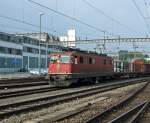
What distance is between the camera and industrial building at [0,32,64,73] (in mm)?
88625

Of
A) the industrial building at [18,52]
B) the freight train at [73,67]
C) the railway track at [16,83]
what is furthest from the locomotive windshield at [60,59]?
the industrial building at [18,52]

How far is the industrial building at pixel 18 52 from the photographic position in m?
88.6

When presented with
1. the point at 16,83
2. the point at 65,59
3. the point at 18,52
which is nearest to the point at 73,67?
the point at 65,59

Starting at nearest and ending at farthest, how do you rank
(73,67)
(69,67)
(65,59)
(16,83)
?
(69,67) < (73,67) < (65,59) < (16,83)

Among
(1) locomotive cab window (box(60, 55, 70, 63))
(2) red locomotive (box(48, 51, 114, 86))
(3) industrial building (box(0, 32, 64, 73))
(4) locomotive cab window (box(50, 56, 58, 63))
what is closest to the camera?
(2) red locomotive (box(48, 51, 114, 86))

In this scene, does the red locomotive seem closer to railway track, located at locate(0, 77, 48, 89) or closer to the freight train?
the freight train

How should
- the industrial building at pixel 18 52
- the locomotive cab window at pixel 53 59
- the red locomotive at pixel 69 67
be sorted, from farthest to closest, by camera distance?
the industrial building at pixel 18 52, the locomotive cab window at pixel 53 59, the red locomotive at pixel 69 67

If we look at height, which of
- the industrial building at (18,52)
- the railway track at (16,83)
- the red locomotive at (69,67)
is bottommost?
the railway track at (16,83)

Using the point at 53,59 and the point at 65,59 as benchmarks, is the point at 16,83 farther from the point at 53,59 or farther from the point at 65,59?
the point at 65,59

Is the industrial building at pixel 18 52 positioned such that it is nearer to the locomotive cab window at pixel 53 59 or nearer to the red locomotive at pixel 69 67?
the red locomotive at pixel 69 67

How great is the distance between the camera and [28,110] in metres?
16.8

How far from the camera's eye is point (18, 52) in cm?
9788

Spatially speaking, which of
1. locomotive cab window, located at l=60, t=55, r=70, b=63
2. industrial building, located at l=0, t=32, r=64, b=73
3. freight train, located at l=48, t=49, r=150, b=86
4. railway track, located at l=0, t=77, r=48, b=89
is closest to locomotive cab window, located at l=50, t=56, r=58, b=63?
freight train, located at l=48, t=49, r=150, b=86

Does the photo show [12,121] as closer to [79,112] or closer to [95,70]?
[79,112]
